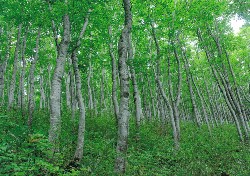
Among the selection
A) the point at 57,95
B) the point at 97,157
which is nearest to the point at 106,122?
the point at 97,157

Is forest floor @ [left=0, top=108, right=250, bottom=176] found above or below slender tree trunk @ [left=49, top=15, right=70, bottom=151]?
A: below

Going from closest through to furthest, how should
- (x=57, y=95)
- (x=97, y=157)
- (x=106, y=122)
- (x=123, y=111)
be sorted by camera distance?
(x=123, y=111)
(x=57, y=95)
(x=97, y=157)
(x=106, y=122)

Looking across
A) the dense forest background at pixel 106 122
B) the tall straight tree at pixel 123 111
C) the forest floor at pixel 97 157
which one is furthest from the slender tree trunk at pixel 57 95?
the tall straight tree at pixel 123 111

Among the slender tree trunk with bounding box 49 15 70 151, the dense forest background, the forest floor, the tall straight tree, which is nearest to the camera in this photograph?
the forest floor

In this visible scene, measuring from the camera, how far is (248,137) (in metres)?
15.2

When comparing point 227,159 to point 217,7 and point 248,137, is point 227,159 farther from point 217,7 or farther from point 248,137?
point 217,7

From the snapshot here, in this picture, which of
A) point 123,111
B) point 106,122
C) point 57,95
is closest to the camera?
point 123,111

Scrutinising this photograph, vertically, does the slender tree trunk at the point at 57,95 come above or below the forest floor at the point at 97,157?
above

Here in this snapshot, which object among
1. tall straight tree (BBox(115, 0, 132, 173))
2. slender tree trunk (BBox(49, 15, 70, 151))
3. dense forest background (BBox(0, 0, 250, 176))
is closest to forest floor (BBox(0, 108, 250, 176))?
dense forest background (BBox(0, 0, 250, 176))

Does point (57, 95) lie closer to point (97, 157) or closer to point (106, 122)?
point (97, 157)

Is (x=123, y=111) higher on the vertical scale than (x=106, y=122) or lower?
lower

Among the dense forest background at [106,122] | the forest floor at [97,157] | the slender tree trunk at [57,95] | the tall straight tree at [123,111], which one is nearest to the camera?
the forest floor at [97,157]

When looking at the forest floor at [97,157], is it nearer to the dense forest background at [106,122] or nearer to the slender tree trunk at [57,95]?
the dense forest background at [106,122]

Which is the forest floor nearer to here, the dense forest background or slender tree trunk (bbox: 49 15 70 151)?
the dense forest background
